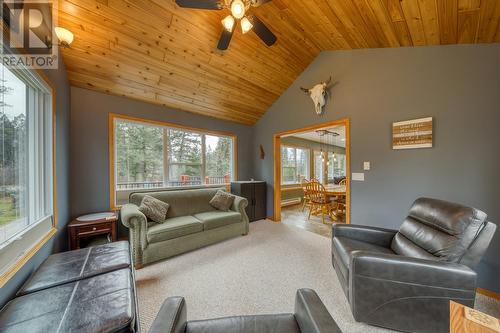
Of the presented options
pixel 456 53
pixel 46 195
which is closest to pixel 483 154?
pixel 456 53

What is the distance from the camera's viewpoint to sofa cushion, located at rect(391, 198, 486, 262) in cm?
137

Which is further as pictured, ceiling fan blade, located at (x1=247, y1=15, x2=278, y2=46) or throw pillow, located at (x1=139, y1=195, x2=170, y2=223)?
throw pillow, located at (x1=139, y1=195, x2=170, y2=223)

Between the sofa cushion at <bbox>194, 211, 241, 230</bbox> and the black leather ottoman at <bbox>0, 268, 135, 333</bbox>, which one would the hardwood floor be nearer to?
the sofa cushion at <bbox>194, 211, 241, 230</bbox>

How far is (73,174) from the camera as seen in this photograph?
104 inches

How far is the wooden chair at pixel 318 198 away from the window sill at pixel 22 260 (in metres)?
4.43

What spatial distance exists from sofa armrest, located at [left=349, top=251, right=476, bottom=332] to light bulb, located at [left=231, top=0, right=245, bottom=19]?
235cm

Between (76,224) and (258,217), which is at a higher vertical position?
(76,224)

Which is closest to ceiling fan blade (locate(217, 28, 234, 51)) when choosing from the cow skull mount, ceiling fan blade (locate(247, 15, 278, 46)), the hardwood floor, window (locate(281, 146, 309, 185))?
ceiling fan blade (locate(247, 15, 278, 46))

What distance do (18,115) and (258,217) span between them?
12.6 feet

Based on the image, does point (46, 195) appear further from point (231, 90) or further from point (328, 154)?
point (328, 154)

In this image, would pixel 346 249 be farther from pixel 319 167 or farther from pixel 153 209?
pixel 319 167

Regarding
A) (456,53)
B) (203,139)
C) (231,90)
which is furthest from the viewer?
(203,139)

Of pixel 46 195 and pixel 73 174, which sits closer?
pixel 46 195

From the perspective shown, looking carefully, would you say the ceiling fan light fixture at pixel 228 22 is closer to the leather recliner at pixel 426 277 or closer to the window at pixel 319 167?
the leather recliner at pixel 426 277
